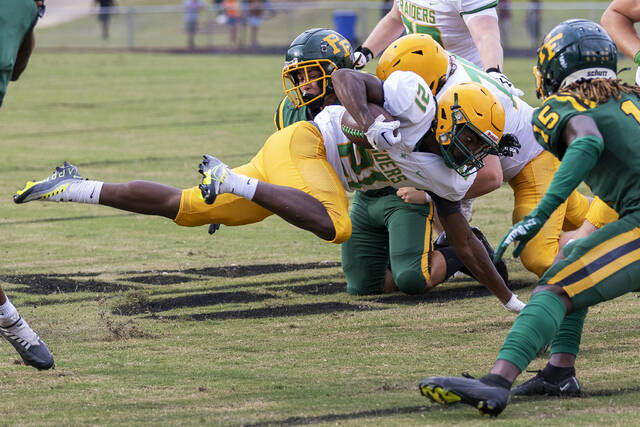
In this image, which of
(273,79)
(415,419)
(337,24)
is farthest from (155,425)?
(337,24)

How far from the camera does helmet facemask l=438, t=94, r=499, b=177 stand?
16.1 ft

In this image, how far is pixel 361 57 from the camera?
22.1ft

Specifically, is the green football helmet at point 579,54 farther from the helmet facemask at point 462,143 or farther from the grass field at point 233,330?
the grass field at point 233,330

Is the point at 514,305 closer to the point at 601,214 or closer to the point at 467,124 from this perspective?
the point at 601,214

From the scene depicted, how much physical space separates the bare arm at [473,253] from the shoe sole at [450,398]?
4.90 feet

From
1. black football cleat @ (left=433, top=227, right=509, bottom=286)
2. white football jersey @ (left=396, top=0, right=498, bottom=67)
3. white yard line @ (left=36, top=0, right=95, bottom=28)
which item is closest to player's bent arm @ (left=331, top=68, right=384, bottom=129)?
black football cleat @ (left=433, top=227, right=509, bottom=286)

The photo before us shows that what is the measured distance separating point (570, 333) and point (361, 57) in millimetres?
2879

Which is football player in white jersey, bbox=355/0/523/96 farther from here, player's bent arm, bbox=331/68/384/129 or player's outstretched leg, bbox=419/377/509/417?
player's outstretched leg, bbox=419/377/509/417

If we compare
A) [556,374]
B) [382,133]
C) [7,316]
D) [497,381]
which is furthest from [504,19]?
[497,381]

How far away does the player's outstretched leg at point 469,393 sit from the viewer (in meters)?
3.90

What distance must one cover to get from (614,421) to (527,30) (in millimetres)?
24913

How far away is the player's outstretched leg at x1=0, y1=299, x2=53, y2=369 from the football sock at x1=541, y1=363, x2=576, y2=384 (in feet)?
7.11

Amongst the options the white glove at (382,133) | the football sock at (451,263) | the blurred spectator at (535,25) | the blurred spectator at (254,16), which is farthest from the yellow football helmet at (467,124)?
the blurred spectator at (254,16)

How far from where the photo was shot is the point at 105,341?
17.3 ft
